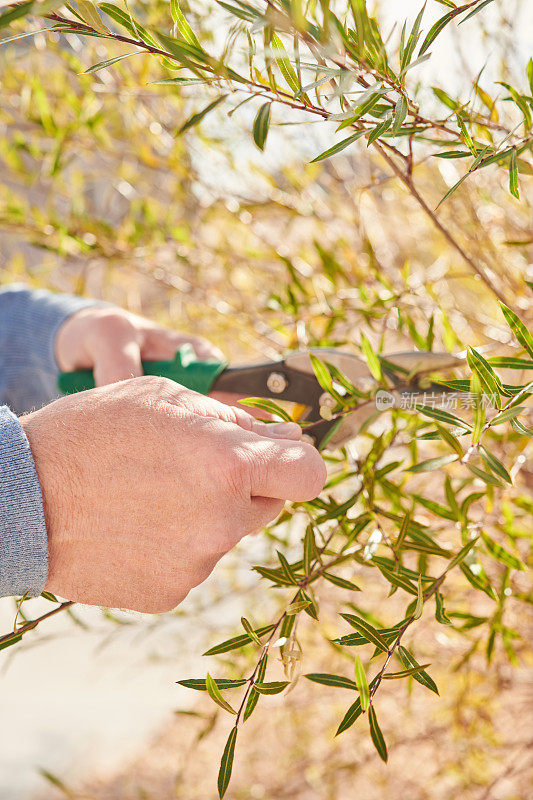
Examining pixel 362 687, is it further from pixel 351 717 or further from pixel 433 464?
pixel 433 464

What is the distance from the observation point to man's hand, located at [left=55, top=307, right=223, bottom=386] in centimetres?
91

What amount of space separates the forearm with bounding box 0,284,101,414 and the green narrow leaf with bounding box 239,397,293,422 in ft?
1.80

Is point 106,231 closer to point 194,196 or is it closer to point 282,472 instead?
point 194,196

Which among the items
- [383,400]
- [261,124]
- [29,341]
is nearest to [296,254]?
[29,341]

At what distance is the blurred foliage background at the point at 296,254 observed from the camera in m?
1.21

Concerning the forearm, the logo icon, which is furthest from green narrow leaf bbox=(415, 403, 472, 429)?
the forearm

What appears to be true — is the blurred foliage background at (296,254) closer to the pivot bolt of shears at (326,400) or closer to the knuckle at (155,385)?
the pivot bolt of shears at (326,400)

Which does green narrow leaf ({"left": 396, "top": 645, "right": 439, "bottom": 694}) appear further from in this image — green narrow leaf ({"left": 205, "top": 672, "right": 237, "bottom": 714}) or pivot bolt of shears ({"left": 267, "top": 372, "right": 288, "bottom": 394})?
pivot bolt of shears ({"left": 267, "top": 372, "right": 288, "bottom": 394})

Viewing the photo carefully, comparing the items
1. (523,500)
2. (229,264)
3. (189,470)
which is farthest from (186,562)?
(229,264)

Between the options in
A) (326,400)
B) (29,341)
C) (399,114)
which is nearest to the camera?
(399,114)

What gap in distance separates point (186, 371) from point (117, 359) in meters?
0.09

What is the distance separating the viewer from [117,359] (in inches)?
36.0

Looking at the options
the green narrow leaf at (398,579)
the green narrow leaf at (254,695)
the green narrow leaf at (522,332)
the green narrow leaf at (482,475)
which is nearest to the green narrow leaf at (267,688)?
the green narrow leaf at (254,695)

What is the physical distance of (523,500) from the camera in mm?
917
